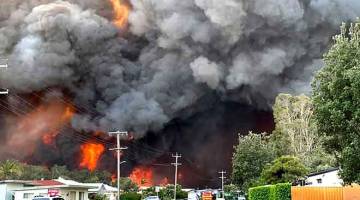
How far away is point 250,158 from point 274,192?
27429 millimetres

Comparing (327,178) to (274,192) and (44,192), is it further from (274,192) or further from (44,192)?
(44,192)

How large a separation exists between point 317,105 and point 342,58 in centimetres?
212

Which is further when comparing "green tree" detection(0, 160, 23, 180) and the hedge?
"green tree" detection(0, 160, 23, 180)

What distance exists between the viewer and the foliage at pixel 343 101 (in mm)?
19141

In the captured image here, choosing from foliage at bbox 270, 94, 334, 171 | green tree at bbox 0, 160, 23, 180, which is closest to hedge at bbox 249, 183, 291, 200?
foliage at bbox 270, 94, 334, 171

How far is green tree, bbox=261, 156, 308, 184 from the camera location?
50969 millimetres

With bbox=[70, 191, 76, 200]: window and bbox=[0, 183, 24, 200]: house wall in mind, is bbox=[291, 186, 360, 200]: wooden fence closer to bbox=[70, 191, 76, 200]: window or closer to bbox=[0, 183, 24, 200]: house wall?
bbox=[70, 191, 76, 200]: window

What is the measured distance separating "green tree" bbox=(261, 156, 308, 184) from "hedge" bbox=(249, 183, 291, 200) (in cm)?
1179

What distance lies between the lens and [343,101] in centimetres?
1964

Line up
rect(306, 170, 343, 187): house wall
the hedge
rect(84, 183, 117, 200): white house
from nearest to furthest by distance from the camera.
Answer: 1. the hedge
2. rect(306, 170, 343, 187): house wall
3. rect(84, 183, 117, 200): white house

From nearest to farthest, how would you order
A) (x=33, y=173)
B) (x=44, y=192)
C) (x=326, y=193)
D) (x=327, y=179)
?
(x=326, y=193), (x=327, y=179), (x=44, y=192), (x=33, y=173)

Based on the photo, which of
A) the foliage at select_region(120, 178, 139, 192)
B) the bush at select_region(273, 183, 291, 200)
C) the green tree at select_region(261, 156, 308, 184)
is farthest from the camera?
the foliage at select_region(120, 178, 139, 192)

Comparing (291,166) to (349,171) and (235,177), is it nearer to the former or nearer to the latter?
(235,177)

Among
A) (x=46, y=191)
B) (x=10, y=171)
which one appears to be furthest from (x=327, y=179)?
(x=10, y=171)
